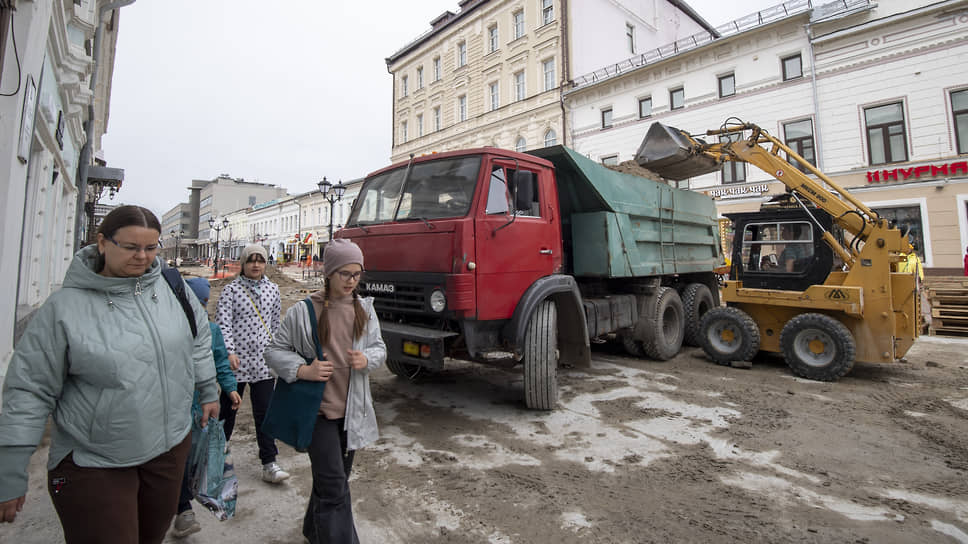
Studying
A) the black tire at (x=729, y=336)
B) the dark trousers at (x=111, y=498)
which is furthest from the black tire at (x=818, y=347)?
the dark trousers at (x=111, y=498)

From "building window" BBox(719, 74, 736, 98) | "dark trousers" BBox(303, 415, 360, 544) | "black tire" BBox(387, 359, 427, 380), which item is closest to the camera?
"dark trousers" BBox(303, 415, 360, 544)

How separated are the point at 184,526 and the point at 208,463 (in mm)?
689

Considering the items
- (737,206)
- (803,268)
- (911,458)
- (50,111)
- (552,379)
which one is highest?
(737,206)

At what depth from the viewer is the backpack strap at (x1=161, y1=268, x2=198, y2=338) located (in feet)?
6.56

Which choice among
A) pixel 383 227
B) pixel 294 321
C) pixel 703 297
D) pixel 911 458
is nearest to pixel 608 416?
pixel 911 458

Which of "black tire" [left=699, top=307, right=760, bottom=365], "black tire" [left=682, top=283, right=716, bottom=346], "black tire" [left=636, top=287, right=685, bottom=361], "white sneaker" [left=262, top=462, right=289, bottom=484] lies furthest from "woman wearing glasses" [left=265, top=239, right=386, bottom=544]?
"black tire" [left=682, top=283, right=716, bottom=346]

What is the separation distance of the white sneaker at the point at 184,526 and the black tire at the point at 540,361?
2.96 m

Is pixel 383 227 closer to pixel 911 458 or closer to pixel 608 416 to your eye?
pixel 608 416

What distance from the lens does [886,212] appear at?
15492mm

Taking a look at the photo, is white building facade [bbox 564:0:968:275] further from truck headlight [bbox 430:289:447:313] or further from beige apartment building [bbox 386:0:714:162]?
truck headlight [bbox 430:289:447:313]

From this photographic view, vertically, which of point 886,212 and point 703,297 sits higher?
point 886,212

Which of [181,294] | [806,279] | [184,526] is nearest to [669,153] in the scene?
[806,279]

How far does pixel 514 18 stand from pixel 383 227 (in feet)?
89.3

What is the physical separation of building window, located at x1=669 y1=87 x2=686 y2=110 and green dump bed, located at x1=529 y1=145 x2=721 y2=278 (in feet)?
51.0
